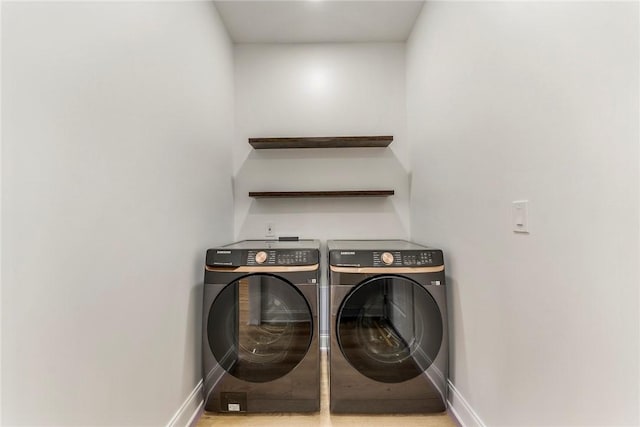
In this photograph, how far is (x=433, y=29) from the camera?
69.0 inches

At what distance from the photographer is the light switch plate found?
0.95m

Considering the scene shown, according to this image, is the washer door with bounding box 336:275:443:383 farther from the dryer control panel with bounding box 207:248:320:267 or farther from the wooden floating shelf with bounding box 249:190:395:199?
the wooden floating shelf with bounding box 249:190:395:199

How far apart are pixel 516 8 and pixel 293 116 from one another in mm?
1613

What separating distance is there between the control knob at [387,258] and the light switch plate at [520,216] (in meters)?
0.60

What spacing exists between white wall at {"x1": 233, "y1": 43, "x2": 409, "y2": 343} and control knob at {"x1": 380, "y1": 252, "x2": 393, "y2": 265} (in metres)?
0.82

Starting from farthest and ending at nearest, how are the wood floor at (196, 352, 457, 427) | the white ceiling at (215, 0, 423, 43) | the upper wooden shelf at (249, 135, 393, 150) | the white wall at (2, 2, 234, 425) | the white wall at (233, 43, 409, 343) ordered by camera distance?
the white wall at (233, 43, 409, 343)
the upper wooden shelf at (249, 135, 393, 150)
the white ceiling at (215, 0, 423, 43)
the wood floor at (196, 352, 457, 427)
the white wall at (2, 2, 234, 425)

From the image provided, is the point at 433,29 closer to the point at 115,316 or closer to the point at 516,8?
the point at 516,8

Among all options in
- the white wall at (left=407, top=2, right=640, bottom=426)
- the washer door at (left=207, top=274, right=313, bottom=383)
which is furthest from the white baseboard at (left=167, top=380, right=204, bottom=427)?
the white wall at (left=407, top=2, right=640, bottom=426)

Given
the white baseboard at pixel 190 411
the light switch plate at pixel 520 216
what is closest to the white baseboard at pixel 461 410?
the light switch plate at pixel 520 216

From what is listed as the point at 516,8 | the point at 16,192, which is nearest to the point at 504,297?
the point at 516,8

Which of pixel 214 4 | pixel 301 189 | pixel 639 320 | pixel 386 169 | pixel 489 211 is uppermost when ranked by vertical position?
pixel 214 4

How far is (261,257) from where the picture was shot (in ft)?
4.88

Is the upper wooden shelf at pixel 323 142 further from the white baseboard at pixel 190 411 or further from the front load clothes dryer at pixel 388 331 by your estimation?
the white baseboard at pixel 190 411

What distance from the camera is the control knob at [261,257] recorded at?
148 cm
